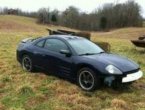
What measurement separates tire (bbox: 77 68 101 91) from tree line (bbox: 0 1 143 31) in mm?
57588

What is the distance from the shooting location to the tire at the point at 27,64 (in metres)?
11.2

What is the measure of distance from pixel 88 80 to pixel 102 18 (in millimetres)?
60370

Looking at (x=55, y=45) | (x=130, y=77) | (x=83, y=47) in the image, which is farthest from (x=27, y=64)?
(x=130, y=77)

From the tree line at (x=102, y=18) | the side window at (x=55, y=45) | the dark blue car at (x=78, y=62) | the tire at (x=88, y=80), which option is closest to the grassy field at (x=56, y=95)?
the tire at (x=88, y=80)

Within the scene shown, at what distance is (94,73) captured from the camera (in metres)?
8.92

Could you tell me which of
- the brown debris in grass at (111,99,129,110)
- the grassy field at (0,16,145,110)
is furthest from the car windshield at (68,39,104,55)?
the brown debris in grass at (111,99,129,110)

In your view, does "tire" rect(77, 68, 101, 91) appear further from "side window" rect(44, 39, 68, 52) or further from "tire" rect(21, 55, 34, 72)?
"tire" rect(21, 55, 34, 72)

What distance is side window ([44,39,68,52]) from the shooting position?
10.2 m

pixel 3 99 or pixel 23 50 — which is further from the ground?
pixel 23 50

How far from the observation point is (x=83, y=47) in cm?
1023

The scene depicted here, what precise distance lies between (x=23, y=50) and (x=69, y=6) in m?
72.6

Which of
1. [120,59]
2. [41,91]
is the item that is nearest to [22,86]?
[41,91]

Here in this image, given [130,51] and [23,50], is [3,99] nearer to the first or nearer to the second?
[23,50]

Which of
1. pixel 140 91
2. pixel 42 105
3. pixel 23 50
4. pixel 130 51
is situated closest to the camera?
pixel 42 105
